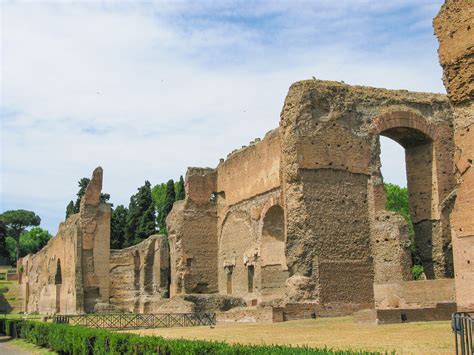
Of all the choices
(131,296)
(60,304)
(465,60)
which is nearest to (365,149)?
(465,60)

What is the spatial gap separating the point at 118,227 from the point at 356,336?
1456 inches

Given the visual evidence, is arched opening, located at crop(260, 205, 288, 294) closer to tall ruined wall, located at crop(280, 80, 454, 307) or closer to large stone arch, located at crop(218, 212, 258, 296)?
large stone arch, located at crop(218, 212, 258, 296)

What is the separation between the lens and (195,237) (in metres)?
27.4

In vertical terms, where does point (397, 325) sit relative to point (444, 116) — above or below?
below

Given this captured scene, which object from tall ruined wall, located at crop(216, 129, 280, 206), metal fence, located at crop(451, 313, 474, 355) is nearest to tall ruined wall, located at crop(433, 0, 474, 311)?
metal fence, located at crop(451, 313, 474, 355)

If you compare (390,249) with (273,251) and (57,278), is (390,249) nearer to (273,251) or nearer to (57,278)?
(273,251)

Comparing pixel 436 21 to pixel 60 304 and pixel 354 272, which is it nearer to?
pixel 354 272

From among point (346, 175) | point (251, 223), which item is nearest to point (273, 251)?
point (251, 223)

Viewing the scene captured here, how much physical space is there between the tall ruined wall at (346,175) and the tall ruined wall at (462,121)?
7956mm

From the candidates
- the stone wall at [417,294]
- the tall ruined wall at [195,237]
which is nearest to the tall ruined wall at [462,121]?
the stone wall at [417,294]

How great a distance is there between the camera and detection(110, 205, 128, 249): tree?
4484cm

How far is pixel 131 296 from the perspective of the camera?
3228 centimetres

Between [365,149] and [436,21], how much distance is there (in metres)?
8.68

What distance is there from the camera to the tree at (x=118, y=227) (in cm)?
4484
